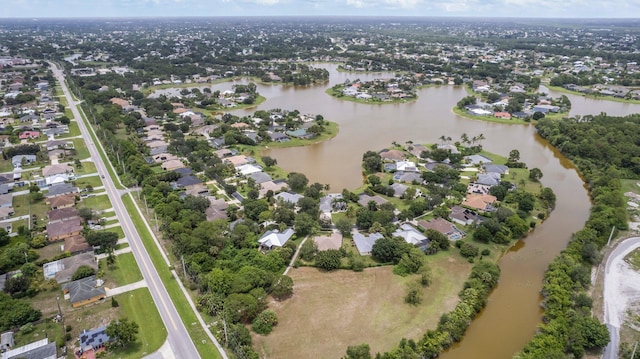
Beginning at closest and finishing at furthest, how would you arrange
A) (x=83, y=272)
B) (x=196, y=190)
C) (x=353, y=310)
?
(x=353, y=310), (x=83, y=272), (x=196, y=190)

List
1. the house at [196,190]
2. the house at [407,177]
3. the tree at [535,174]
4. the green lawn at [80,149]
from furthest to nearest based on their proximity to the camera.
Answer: the green lawn at [80,149] → the tree at [535,174] → the house at [407,177] → the house at [196,190]

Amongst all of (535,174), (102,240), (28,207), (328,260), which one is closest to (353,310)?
(328,260)

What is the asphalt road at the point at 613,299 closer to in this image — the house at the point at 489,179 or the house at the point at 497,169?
the house at the point at 489,179

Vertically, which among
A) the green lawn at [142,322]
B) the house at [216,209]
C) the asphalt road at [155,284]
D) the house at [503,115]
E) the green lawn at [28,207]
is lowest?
the green lawn at [142,322]

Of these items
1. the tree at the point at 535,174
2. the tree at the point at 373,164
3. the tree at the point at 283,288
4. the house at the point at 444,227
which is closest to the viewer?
the tree at the point at 283,288

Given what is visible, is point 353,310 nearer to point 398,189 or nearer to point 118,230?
point 398,189

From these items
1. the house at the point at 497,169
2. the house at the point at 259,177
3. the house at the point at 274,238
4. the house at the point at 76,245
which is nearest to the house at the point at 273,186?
the house at the point at 259,177

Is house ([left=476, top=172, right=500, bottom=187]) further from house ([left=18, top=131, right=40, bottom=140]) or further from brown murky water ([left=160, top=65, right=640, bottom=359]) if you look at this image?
house ([left=18, top=131, right=40, bottom=140])

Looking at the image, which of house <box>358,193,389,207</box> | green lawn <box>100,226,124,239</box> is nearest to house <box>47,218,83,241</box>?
green lawn <box>100,226,124,239</box>
